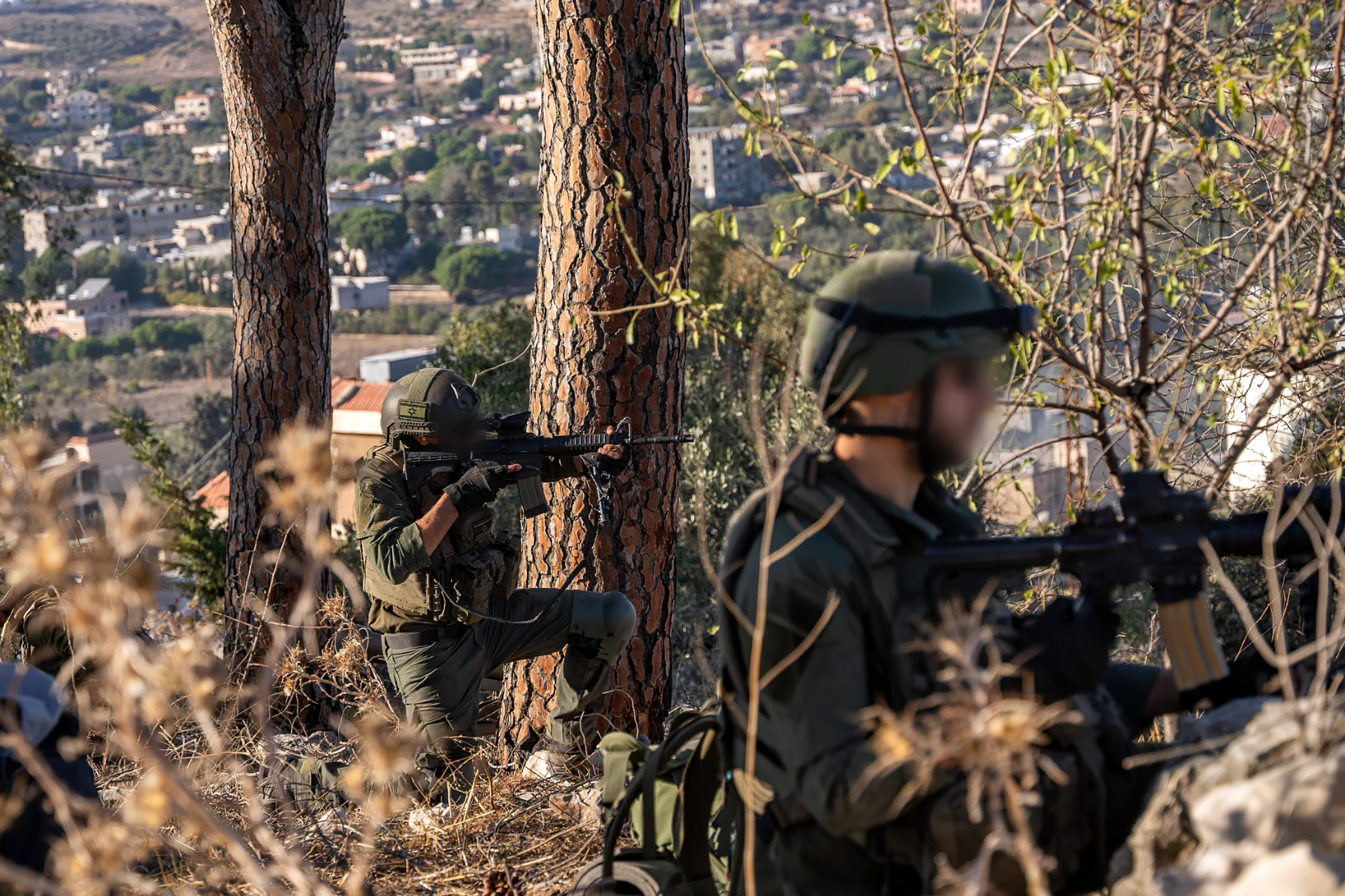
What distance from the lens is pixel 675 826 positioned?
2.80 metres

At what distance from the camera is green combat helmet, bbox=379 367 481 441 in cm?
504

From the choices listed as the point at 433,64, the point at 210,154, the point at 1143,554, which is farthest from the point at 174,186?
the point at 433,64

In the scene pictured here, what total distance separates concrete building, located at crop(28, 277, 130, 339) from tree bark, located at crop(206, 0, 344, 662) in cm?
6476

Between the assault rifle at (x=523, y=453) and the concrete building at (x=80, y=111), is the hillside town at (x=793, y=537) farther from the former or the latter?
the concrete building at (x=80, y=111)

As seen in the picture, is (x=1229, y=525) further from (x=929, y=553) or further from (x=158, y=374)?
(x=158, y=374)

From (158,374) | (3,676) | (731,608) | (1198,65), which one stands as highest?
(1198,65)

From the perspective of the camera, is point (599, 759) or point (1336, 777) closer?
point (1336, 777)

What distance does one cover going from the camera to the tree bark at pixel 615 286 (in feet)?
15.2

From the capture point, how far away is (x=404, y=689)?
520 centimetres

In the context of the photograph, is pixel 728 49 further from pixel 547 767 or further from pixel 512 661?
pixel 547 767

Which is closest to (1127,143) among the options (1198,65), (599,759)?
(1198,65)

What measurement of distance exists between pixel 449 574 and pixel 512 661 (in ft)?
1.60

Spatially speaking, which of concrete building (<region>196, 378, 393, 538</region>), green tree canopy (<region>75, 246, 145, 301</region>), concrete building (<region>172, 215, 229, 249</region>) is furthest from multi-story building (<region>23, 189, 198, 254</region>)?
concrete building (<region>196, 378, 393, 538</region>)

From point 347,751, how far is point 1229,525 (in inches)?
171
